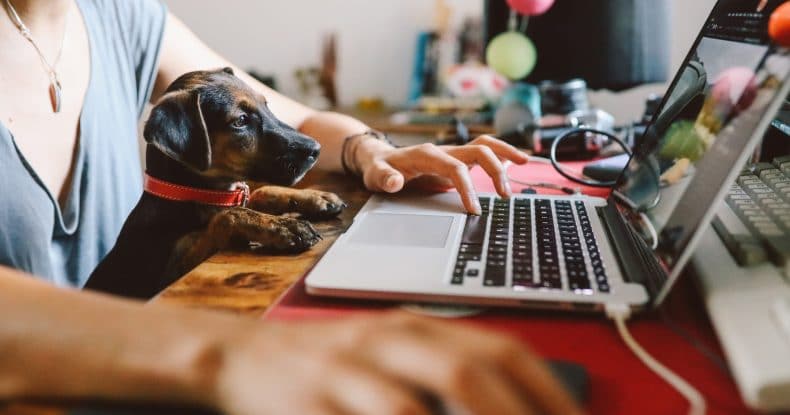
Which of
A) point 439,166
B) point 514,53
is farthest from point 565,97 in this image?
point 439,166

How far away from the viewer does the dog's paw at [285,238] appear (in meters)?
0.82

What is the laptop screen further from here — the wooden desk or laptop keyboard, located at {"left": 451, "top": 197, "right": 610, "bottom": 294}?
the wooden desk

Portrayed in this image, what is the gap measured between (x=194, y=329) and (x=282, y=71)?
258 centimetres

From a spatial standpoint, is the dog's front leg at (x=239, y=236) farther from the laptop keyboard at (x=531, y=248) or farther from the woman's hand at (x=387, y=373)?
the woman's hand at (x=387, y=373)

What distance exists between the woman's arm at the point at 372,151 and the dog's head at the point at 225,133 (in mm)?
122

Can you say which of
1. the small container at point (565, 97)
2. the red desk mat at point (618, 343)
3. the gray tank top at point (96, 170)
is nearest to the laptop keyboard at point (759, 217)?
the red desk mat at point (618, 343)

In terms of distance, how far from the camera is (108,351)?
45 centimetres

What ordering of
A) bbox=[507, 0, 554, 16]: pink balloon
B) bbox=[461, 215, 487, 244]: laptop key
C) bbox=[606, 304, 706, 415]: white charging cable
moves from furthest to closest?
bbox=[507, 0, 554, 16]: pink balloon < bbox=[461, 215, 487, 244]: laptop key < bbox=[606, 304, 706, 415]: white charging cable

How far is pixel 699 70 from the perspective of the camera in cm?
93

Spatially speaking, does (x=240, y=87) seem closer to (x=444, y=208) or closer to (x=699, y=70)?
(x=444, y=208)

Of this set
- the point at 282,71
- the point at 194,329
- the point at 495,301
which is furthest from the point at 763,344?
the point at 282,71

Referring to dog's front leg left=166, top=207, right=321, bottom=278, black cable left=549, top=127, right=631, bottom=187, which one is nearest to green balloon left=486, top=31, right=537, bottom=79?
black cable left=549, top=127, right=631, bottom=187

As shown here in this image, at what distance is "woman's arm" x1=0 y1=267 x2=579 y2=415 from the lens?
1.24ft

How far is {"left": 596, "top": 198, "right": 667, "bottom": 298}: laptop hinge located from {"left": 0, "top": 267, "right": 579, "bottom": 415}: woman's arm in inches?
11.3
